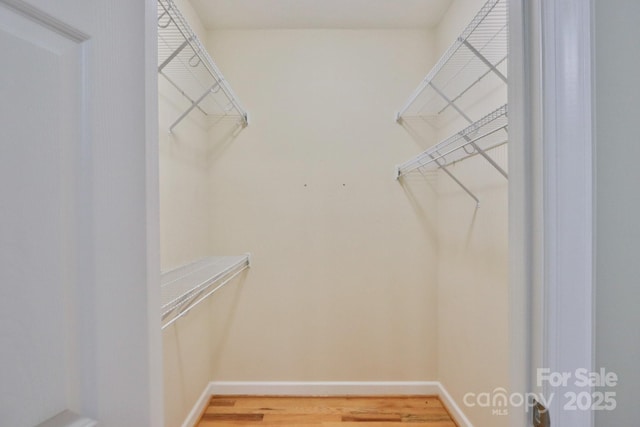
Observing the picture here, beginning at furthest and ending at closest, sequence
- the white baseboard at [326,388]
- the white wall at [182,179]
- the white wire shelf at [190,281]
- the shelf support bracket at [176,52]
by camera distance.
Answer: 1. the white baseboard at [326,388]
2. the white wall at [182,179]
3. the shelf support bracket at [176,52]
4. the white wire shelf at [190,281]

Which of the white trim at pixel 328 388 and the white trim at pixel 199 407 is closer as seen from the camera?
the white trim at pixel 199 407

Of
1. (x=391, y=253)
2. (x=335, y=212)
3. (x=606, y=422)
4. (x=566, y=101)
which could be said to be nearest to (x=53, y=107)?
(x=566, y=101)

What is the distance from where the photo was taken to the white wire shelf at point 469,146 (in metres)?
1.18

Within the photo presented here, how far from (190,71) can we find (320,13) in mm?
914

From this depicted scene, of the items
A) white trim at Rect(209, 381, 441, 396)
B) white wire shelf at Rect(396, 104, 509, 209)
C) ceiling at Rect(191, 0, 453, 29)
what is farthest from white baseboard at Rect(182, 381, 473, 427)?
ceiling at Rect(191, 0, 453, 29)

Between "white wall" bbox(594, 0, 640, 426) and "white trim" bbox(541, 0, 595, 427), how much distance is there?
0.05 meters

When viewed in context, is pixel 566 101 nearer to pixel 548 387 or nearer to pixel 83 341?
pixel 548 387

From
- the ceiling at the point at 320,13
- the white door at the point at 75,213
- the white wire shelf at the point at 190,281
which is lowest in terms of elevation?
the white wire shelf at the point at 190,281

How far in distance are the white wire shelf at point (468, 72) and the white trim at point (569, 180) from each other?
0.68m

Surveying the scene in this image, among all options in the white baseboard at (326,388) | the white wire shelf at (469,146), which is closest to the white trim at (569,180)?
the white wire shelf at (469,146)

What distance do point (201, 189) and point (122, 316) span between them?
1670 mm

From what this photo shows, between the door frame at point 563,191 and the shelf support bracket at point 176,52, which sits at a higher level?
the shelf support bracket at point 176,52

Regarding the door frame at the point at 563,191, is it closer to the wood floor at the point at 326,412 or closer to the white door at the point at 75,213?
the white door at the point at 75,213

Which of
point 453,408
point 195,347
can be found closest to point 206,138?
point 195,347
